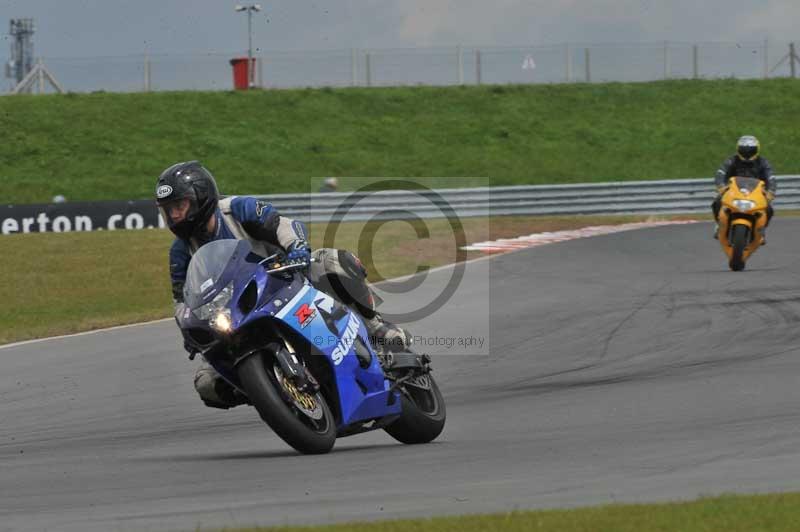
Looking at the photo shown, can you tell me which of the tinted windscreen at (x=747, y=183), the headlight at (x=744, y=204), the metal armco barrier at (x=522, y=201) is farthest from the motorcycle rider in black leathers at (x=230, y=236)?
the metal armco barrier at (x=522, y=201)

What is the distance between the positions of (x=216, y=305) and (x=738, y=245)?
1152cm

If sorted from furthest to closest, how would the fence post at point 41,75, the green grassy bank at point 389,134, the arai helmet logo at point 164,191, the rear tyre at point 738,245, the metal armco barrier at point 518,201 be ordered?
the fence post at point 41,75 → the green grassy bank at point 389,134 → the metal armco barrier at point 518,201 → the rear tyre at point 738,245 → the arai helmet logo at point 164,191

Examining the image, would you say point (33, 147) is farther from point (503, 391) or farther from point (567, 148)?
point (503, 391)

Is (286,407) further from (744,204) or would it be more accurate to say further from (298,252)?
(744,204)

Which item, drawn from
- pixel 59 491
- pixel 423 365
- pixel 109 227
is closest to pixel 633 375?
pixel 423 365

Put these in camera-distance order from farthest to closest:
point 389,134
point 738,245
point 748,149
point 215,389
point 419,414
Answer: point 389,134
point 748,149
point 738,245
point 419,414
point 215,389

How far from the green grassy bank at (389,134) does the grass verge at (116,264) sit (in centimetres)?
1180

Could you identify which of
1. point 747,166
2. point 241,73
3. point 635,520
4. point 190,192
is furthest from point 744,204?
point 241,73


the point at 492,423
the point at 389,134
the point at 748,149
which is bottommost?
the point at 492,423

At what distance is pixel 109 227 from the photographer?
26281mm

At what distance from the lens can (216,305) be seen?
6672mm

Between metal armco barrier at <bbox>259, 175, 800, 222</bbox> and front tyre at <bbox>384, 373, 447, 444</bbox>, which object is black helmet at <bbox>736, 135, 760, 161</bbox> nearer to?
metal armco barrier at <bbox>259, 175, 800, 222</bbox>

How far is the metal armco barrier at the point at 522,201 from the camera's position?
28641 mm

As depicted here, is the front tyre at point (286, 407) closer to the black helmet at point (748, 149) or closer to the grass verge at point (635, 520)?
the grass verge at point (635, 520)
